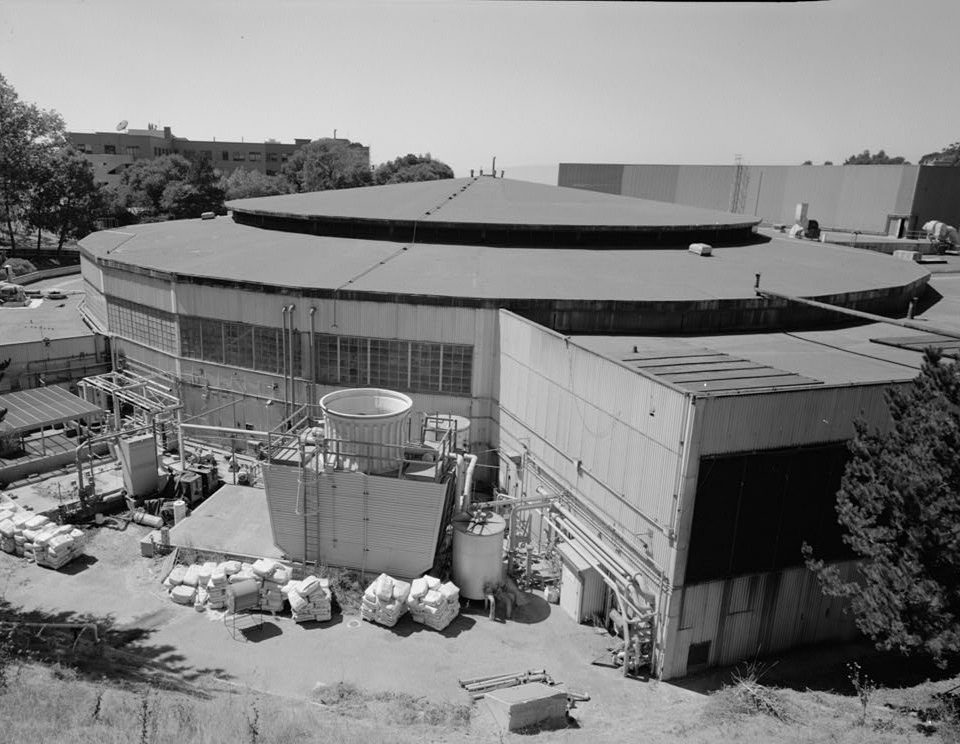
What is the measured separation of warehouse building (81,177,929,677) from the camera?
16.8 metres

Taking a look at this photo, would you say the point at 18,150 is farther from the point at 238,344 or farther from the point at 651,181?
the point at 651,181

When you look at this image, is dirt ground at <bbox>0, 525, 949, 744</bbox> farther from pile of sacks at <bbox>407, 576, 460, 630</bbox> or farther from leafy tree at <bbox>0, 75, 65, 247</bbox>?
leafy tree at <bbox>0, 75, 65, 247</bbox>

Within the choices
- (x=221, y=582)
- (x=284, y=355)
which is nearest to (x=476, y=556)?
(x=221, y=582)

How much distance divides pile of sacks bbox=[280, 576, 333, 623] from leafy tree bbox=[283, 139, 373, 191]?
3810 inches

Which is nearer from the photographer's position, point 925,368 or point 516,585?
point 925,368

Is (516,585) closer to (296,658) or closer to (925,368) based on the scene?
(296,658)

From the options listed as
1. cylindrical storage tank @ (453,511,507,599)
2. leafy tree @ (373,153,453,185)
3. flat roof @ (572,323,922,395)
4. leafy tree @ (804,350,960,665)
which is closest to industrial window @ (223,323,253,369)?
cylindrical storage tank @ (453,511,507,599)

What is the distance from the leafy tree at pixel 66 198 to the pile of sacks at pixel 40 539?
60.5 m

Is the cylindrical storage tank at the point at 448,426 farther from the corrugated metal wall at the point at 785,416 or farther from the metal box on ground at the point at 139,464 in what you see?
the corrugated metal wall at the point at 785,416

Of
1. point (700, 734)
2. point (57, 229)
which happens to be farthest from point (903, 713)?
point (57, 229)

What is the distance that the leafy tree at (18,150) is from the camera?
2675 inches

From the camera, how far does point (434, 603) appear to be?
723 inches

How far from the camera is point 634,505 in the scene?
58.5ft

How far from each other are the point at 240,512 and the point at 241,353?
7.31 m
